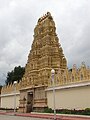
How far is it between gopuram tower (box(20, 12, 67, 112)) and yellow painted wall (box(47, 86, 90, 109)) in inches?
97.0

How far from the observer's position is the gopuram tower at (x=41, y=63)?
32.3 m

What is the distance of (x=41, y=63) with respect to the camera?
3462cm

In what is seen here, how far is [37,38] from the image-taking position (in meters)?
37.3

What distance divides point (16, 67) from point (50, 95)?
39.8 meters

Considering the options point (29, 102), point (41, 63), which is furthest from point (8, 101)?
point (41, 63)

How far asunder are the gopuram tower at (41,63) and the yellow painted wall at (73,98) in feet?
8.08

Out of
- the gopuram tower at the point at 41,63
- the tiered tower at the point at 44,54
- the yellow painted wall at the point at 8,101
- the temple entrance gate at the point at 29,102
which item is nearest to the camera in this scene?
the gopuram tower at the point at 41,63

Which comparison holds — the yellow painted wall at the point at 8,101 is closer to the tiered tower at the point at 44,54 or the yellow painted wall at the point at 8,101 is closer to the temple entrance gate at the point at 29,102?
the temple entrance gate at the point at 29,102

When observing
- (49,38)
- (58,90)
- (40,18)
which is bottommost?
(58,90)

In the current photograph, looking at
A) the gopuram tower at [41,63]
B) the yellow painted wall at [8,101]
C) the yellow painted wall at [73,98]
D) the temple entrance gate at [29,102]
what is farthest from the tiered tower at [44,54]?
the yellow painted wall at [8,101]

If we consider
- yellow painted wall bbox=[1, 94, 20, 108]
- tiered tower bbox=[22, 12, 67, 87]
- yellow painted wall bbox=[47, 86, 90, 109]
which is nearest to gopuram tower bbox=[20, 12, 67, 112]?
tiered tower bbox=[22, 12, 67, 87]

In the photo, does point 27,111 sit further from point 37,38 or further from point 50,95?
point 37,38

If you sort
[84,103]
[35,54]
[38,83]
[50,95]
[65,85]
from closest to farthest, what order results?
[84,103], [65,85], [50,95], [38,83], [35,54]

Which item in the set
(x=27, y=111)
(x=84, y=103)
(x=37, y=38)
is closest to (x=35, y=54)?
(x=37, y=38)
